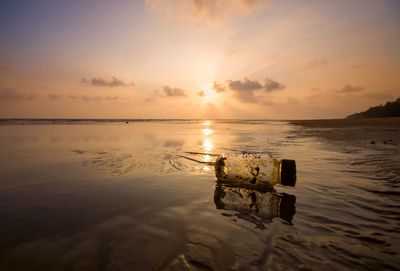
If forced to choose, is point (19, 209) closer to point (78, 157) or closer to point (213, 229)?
point (213, 229)

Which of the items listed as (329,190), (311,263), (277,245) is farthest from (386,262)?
(329,190)

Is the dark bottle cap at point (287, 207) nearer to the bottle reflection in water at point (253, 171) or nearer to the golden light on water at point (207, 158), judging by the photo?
the bottle reflection in water at point (253, 171)

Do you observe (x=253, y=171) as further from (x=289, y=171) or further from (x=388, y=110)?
(x=388, y=110)

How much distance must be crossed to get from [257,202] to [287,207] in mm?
471

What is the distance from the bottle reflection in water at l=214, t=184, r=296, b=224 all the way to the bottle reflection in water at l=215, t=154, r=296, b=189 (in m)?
0.39

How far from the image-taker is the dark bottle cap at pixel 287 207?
3.23m

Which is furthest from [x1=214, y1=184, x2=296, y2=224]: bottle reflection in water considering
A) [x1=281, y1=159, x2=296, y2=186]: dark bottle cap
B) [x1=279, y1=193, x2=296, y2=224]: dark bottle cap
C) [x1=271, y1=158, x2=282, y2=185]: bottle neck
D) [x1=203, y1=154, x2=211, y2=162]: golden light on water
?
[x1=203, y1=154, x2=211, y2=162]: golden light on water

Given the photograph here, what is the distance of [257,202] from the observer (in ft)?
12.9

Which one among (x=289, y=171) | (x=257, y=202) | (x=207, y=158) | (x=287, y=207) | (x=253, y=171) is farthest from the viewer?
(x=207, y=158)

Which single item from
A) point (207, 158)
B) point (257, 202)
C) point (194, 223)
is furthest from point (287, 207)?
point (207, 158)

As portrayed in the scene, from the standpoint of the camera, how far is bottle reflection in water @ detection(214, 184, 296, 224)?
11.1 ft

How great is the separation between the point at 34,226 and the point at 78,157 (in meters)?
5.46

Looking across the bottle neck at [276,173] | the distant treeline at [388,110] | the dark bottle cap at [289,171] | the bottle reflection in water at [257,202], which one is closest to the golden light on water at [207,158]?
Answer: the bottle neck at [276,173]

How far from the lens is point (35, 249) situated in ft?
7.82
